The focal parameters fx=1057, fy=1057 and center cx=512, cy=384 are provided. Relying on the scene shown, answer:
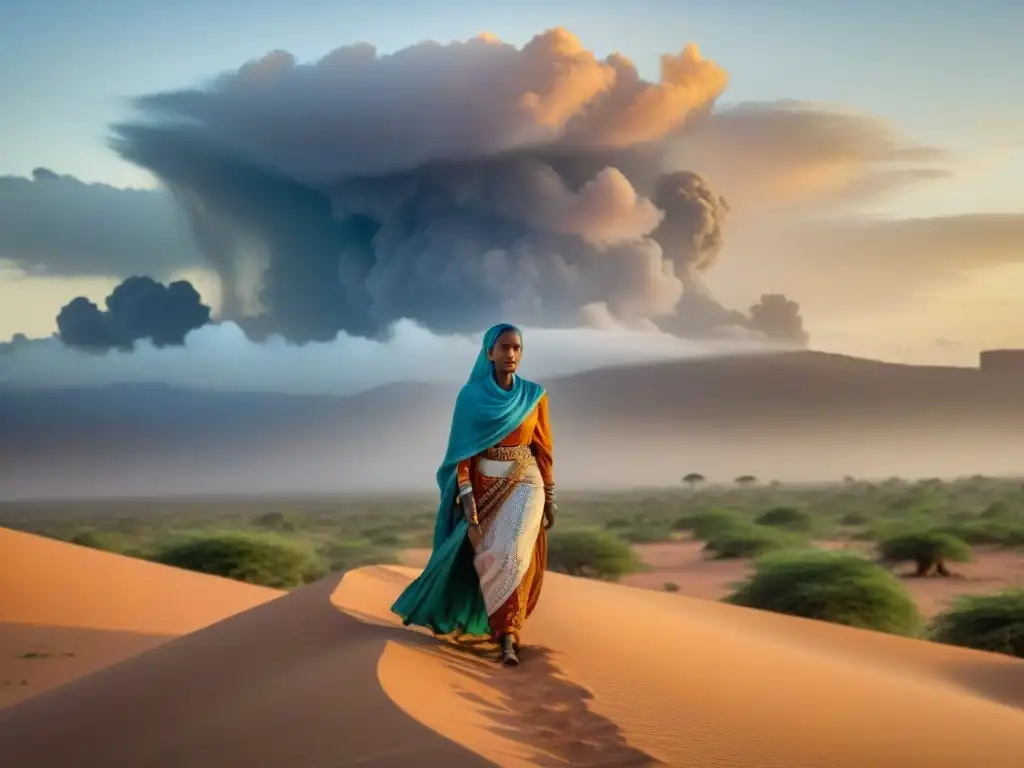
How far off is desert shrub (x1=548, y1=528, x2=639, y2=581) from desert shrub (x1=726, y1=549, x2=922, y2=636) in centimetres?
706

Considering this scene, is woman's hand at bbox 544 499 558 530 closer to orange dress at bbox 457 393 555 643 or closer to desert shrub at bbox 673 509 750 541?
orange dress at bbox 457 393 555 643

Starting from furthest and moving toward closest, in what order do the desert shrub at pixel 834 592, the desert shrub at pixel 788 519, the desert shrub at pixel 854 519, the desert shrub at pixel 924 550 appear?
the desert shrub at pixel 854 519, the desert shrub at pixel 788 519, the desert shrub at pixel 924 550, the desert shrub at pixel 834 592

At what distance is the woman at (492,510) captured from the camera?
6.84 meters

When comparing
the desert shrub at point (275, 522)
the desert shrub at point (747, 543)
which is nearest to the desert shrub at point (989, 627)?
the desert shrub at point (747, 543)

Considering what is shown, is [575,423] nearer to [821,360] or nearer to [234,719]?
[821,360]

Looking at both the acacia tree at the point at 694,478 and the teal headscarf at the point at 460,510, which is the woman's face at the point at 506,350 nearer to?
the teal headscarf at the point at 460,510

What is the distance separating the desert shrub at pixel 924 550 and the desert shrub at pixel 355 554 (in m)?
14.7

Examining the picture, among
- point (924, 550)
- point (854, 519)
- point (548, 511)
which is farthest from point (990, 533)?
point (548, 511)

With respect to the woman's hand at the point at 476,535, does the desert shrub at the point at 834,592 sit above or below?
below

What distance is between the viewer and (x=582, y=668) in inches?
261

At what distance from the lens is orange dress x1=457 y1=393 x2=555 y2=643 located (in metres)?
6.80

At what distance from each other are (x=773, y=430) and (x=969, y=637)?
49905mm

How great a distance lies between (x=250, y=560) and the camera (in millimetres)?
25469

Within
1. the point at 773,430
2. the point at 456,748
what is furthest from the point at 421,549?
the point at 456,748
